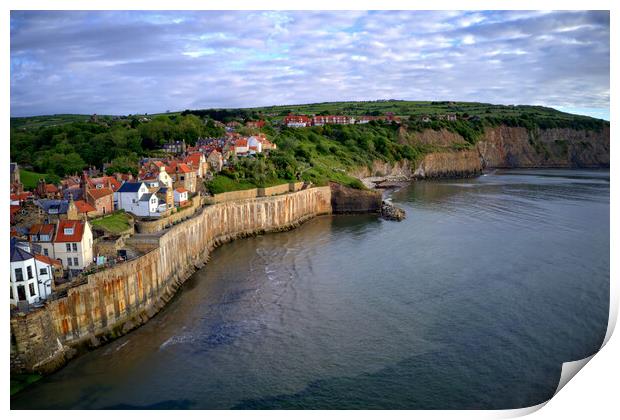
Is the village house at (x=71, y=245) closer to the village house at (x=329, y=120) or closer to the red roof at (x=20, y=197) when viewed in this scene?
the red roof at (x=20, y=197)

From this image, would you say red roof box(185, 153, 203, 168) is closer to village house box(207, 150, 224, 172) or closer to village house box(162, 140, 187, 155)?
village house box(207, 150, 224, 172)

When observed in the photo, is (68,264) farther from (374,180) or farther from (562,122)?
(562,122)

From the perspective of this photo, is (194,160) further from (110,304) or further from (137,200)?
(110,304)

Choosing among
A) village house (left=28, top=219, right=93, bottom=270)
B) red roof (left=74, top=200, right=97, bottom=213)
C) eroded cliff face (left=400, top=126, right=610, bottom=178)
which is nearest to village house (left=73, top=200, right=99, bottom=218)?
red roof (left=74, top=200, right=97, bottom=213)

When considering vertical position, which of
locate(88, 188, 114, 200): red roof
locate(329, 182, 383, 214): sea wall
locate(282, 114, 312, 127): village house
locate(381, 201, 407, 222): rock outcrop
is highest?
locate(282, 114, 312, 127): village house

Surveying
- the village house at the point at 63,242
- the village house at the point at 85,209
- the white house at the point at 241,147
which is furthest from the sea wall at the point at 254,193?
the village house at the point at 63,242
